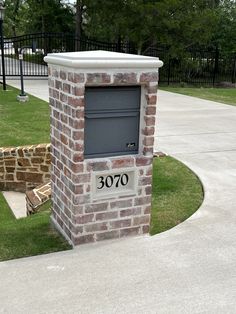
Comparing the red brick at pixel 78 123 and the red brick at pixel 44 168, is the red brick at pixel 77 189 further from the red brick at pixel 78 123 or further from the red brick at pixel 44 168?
the red brick at pixel 44 168

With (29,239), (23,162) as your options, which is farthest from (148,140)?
(23,162)

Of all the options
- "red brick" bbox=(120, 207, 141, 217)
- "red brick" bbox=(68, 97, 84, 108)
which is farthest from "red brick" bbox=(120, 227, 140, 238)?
"red brick" bbox=(68, 97, 84, 108)

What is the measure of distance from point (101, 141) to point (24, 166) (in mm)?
3617

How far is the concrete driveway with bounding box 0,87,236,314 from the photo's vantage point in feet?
9.31

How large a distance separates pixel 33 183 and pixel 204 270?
4188 millimetres

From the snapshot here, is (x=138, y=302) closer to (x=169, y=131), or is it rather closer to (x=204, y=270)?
(x=204, y=270)

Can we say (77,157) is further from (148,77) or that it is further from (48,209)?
(48,209)

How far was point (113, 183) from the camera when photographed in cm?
361

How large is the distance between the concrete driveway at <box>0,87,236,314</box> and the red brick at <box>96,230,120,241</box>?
0.16 feet

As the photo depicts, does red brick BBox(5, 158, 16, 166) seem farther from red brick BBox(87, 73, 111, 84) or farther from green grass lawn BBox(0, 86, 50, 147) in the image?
red brick BBox(87, 73, 111, 84)

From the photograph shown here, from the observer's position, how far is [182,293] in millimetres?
2975

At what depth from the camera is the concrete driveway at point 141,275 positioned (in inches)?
112

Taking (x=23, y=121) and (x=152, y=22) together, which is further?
(x=152, y=22)

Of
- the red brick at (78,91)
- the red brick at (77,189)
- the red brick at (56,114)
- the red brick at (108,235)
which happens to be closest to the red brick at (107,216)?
the red brick at (108,235)
